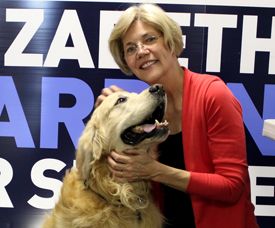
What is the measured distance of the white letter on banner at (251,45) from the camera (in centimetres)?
218

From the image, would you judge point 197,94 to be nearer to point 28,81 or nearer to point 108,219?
point 108,219

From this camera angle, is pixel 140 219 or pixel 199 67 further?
pixel 199 67

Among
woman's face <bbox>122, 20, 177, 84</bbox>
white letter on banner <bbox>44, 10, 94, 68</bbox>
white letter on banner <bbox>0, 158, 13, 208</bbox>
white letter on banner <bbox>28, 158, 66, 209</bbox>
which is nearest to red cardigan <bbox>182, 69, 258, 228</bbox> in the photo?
woman's face <bbox>122, 20, 177, 84</bbox>

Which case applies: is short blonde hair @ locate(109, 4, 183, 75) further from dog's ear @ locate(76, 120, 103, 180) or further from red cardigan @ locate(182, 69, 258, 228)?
dog's ear @ locate(76, 120, 103, 180)

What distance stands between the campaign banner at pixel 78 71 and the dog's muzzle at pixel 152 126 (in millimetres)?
785

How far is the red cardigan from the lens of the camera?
1.44m

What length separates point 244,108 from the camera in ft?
7.32

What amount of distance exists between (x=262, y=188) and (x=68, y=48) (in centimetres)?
133

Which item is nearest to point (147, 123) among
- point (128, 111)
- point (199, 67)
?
point (128, 111)

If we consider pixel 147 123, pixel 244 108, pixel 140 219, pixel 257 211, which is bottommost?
pixel 257 211

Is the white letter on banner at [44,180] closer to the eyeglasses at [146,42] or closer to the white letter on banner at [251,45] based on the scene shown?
the eyeglasses at [146,42]

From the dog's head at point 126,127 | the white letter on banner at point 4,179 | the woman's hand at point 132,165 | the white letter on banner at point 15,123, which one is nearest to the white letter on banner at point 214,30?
the dog's head at point 126,127

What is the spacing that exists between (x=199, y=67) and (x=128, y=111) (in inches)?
33.3

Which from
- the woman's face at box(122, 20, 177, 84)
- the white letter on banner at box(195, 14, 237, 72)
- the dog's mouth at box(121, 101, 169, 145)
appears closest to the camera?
the dog's mouth at box(121, 101, 169, 145)
